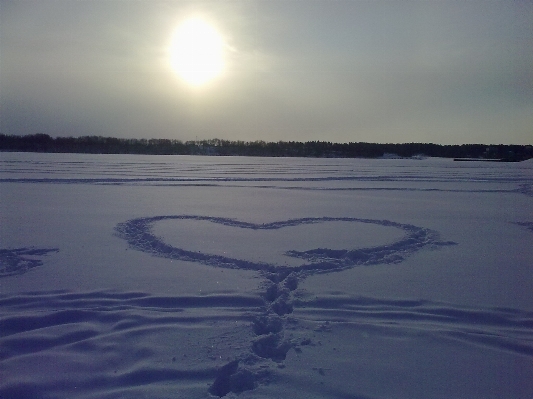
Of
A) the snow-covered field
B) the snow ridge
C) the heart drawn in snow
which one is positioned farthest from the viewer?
the heart drawn in snow

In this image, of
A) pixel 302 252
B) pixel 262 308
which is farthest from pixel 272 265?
pixel 262 308

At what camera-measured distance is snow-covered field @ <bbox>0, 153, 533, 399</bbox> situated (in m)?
3.55

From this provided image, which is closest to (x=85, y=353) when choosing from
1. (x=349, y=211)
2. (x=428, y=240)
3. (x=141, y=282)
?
(x=141, y=282)

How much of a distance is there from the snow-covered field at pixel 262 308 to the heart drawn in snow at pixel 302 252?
0.16ft

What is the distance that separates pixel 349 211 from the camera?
12.5 meters

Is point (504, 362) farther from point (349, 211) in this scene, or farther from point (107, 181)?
point (107, 181)

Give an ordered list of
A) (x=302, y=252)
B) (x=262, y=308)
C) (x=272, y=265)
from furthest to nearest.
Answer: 1. (x=302, y=252)
2. (x=272, y=265)
3. (x=262, y=308)

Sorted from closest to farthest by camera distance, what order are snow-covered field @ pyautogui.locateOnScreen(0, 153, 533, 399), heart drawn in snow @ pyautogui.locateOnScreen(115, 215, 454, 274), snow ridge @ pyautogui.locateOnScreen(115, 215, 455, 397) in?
snow-covered field @ pyautogui.locateOnScreen(0, 153, 533, 399)
snow ridge @ pyautogui.locateOnScreen(115, 215, 455, 397)
heart drawn in snow @ pyautogui.locateOnScreen(115, 215, 454, 274)

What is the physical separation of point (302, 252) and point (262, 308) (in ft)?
8.91

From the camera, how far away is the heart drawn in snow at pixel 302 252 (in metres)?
6.81

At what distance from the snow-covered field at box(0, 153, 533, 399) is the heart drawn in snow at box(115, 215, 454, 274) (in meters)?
0.05

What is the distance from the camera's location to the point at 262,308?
5012 mm

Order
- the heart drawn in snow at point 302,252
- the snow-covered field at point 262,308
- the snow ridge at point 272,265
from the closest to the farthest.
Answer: the snow-covered field at point 262,308
the snow ridge at point 272,265
the heart drawn in snow at point 302,252

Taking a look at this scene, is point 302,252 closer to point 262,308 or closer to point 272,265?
point 272,265
